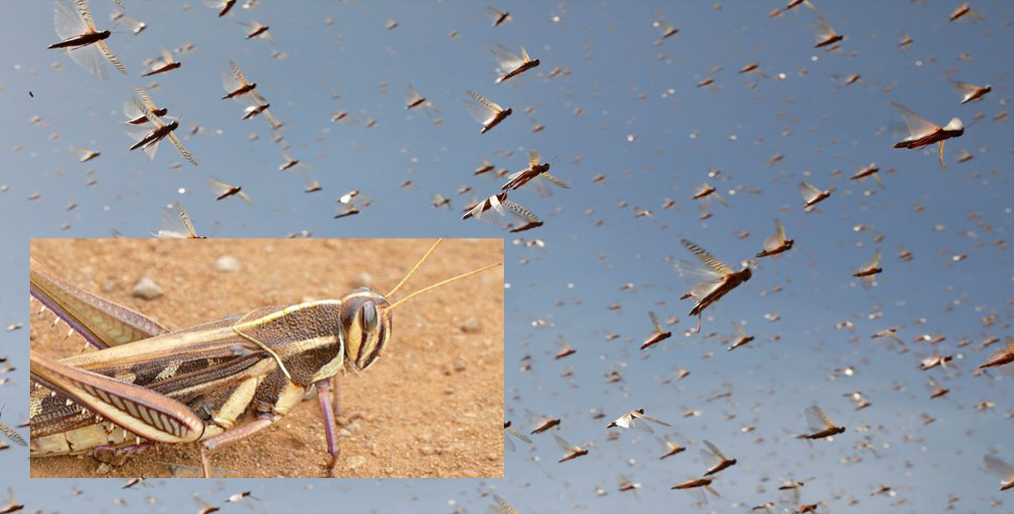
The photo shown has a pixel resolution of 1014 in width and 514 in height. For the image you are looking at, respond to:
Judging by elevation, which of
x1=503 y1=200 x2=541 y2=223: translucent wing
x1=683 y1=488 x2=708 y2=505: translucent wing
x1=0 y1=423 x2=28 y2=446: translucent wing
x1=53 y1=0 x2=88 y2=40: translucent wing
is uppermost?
x1=53 y1=0 x2=88 y2=40: translucent wing

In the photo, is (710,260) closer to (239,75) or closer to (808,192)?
(808,192)

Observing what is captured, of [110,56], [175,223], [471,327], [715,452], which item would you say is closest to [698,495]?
[715,452]

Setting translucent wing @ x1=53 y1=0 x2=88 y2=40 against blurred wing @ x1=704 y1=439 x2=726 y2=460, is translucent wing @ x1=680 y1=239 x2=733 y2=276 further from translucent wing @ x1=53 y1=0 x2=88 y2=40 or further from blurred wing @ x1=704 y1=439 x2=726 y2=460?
translucent wing @ x1=53 y1=0 x2=88 y2=40

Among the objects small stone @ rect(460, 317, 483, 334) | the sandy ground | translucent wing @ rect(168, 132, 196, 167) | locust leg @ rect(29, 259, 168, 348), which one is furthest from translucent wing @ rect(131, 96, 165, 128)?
small stone @ rect(460, 317, 483, 334)

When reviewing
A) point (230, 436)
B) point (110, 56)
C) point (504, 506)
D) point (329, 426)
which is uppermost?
point (110, 56)

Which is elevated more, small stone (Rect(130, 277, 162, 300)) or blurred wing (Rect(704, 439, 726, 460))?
small stone (Rect(130, 277, 162, 300))

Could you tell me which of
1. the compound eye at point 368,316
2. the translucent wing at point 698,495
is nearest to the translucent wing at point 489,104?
the compound eye at point 368,316
